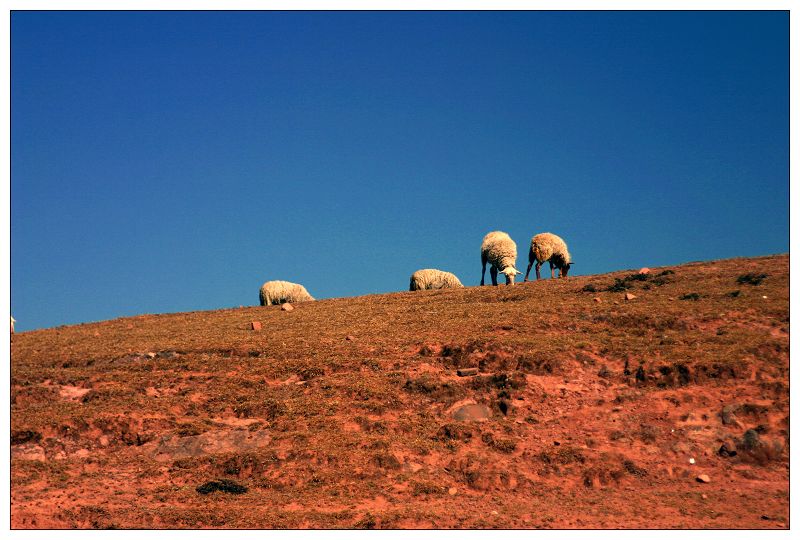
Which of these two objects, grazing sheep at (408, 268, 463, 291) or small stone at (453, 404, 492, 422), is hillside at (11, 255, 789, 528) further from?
grazing sheep at (408, 268, 463, 291)

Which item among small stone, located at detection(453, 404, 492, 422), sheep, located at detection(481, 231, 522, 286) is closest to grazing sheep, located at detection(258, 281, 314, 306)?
sheep, located at detection(481, 231, 522, 286)

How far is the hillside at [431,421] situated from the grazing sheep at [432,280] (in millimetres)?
10864

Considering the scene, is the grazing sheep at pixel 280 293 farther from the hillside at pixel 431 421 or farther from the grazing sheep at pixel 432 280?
the hillside at pixel 431 421

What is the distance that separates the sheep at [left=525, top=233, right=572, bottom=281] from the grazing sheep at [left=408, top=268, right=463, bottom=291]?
3851 millimetres

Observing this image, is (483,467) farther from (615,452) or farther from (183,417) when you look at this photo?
(183,417)

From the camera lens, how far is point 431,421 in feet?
61.5

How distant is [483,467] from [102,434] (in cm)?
878

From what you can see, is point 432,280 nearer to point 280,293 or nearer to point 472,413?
point 280,293

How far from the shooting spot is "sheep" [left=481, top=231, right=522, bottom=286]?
3600 centimetres

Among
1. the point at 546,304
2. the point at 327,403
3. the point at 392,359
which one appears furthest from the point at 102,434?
the point at 546,304

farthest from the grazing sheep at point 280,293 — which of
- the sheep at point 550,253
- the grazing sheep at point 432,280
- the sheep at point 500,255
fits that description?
the sheep at point 550,253

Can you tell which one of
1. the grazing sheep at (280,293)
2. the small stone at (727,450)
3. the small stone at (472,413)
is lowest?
the small stone at (727,450)

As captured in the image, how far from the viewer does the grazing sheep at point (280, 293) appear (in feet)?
130

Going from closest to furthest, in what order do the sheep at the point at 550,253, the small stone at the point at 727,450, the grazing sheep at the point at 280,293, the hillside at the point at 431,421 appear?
1. the hillside at the point at 431,421
2. the small stone at the point at 727,450
3. the sheep at the point at 550,253
4. the grazing sheep at the point at 280,293
